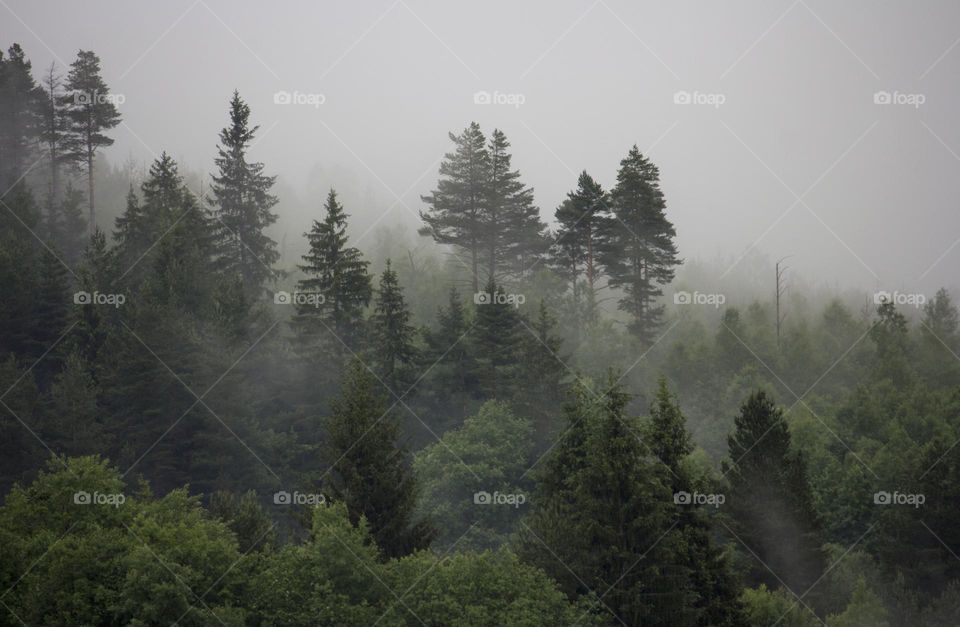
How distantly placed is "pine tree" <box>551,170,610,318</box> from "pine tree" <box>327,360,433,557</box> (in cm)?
3195

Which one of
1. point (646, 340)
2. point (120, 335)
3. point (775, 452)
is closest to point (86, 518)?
point (120, 335)

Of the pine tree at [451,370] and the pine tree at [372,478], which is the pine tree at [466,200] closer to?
the pine tree at [451,370]

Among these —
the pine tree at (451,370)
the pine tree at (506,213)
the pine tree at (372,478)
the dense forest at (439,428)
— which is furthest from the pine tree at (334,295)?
the pine tree at (372,478)

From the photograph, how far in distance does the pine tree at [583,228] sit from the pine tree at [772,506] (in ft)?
75.6

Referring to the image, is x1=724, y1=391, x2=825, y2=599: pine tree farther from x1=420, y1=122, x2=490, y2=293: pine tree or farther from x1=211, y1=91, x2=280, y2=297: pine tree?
x1=211, y1=91, x2=280, y2=297: pine tree

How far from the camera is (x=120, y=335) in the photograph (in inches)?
1825

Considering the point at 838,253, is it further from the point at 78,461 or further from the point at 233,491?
the point at 78,461

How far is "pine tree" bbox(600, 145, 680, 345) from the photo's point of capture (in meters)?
57.8

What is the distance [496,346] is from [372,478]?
18.2m

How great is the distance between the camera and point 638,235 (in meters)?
58.5

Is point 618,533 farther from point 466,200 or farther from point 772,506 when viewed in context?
point 466,200

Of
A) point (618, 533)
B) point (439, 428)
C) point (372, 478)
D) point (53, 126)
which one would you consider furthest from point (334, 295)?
point (53, 126)

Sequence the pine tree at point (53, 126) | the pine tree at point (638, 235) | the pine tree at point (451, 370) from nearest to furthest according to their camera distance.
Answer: the pine tree at point (451, 370)
the pine tree at point (638, 235)
the pine tree at point (53, 126)

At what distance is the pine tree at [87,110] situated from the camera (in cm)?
7006
